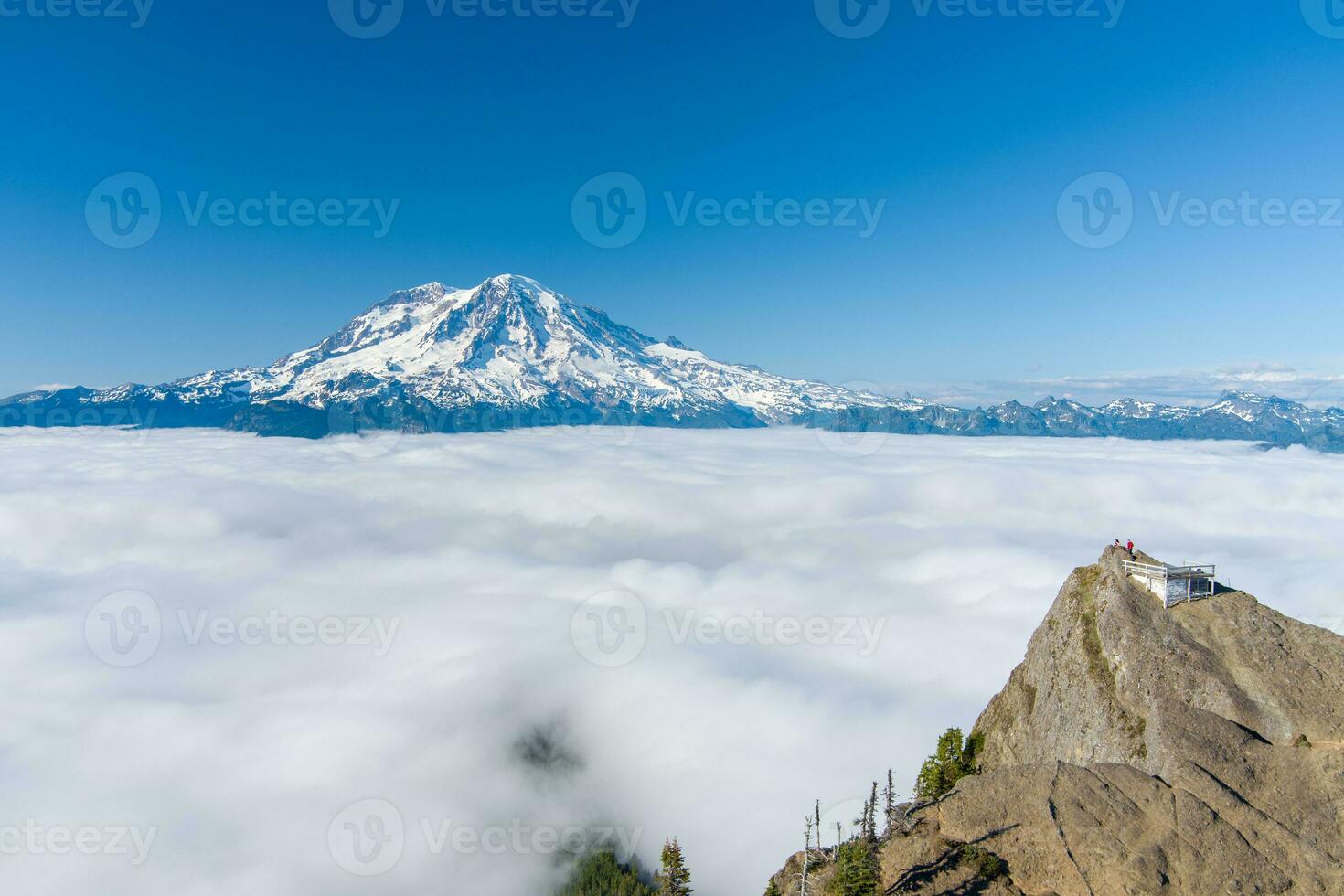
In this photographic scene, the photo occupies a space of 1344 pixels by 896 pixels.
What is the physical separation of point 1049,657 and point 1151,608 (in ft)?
35.1

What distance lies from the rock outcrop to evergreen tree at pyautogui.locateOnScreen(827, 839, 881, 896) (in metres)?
2.05

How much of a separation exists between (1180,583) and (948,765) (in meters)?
29.7

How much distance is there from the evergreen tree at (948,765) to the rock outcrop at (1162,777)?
4.98 meters

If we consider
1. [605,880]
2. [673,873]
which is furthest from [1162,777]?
[605,880]

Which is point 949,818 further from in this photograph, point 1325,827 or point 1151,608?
point 1151,608

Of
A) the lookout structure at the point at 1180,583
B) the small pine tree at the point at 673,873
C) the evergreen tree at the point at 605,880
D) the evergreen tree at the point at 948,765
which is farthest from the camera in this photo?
the evergreen tree at the point at 605,880

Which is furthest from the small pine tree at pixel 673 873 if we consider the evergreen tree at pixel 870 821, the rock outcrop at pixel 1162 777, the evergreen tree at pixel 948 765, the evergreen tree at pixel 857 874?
the evergreen tree at pixel 948 765

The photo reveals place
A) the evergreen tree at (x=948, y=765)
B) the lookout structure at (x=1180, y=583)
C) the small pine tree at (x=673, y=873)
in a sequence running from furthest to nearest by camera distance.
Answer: the evergreen tree at (x=948, y=765)
the lookout structure at (x=1180, y=583)
the small pine tree at (x=673, y=873)

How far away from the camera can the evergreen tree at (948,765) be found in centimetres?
5956

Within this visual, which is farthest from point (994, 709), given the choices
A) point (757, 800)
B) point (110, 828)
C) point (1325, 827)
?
point (110, 828)

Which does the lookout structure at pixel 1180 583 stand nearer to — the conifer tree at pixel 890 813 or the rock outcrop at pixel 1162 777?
the rock outcrop at pixel 1162 777

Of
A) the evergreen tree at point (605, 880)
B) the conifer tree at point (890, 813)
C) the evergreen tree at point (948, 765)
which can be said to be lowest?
the evergreen tree at point (605, 880)

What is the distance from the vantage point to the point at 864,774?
150000 mm

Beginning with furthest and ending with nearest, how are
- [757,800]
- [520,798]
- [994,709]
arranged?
[520,798], [757,800], [994,709]
